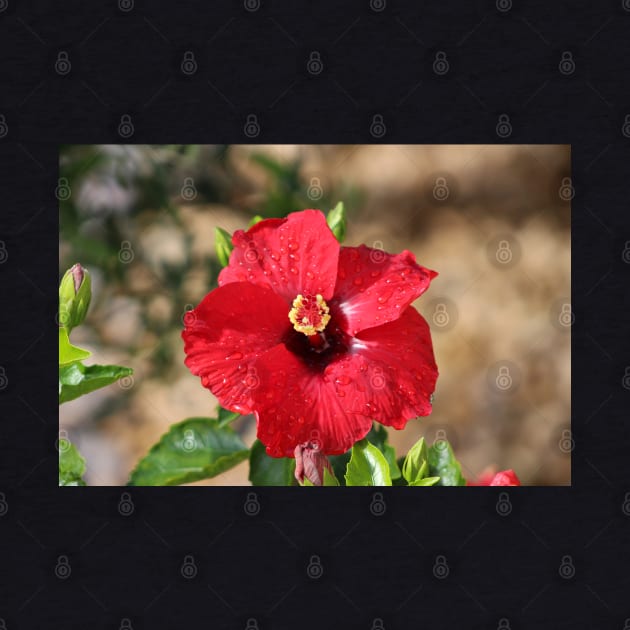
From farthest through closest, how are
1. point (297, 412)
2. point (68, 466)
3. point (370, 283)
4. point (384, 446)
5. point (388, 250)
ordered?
1. point (388, 250)
2. point (68, 466)
3. point (384, 446)
4. point (370, 283)
5. point (297, 412)

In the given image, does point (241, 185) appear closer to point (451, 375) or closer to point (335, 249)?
point (451, 375)

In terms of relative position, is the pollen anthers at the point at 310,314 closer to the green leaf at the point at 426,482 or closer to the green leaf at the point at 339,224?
the green leaf at the point at 339,224

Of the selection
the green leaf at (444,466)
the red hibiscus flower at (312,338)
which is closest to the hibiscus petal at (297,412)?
the red hibiscus flower at (312,338)

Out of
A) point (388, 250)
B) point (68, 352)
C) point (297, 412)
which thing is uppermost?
point (388, 250)

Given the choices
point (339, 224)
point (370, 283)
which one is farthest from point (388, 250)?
point (370, 283)

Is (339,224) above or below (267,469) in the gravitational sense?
above

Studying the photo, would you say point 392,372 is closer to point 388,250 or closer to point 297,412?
point 297,412
